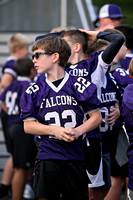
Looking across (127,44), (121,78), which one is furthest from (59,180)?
(127,44)

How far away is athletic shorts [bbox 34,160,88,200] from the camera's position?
174 inches

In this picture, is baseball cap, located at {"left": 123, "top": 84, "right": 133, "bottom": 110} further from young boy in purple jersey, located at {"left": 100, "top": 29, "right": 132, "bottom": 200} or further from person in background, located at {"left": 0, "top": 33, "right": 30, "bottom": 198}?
person in background, located at {"left": 0, "top": 33, "right": 30, "bottom": 198}

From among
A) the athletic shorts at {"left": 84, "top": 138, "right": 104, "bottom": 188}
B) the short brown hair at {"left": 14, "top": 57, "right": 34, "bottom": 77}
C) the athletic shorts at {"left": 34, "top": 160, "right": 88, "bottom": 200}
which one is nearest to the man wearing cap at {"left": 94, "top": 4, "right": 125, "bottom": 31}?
the short brown hair at {"left": 14, "top": 57, "right": 34, "bottom": 77}

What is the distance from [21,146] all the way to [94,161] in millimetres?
2407

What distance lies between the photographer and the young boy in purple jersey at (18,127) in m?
7.32

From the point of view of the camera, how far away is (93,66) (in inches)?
200

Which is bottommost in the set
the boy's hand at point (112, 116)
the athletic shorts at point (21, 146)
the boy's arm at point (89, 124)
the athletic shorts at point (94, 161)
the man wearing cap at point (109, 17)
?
the athletic shorts at point (21, 146)

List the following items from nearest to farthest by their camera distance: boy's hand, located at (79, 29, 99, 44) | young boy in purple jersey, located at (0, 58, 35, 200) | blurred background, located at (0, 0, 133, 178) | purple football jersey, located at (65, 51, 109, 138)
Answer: purple football jersey, located at (65, 51, 109, 138)
boy's hand, located at (79, 29, 99, 44)
young boy in purple jersey, located at (0, 58, 35, 200)
blurred background, located at (0, 0, 133, 178)

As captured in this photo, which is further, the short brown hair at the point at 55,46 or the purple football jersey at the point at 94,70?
the purple football jersey at the point at 94,70

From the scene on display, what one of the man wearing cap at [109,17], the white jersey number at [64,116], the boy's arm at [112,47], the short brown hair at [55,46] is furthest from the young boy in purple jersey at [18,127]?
the white jersey number at [64,116]

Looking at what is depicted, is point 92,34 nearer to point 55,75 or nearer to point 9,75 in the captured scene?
point 55,75

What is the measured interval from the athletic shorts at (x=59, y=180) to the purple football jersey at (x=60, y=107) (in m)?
0.07

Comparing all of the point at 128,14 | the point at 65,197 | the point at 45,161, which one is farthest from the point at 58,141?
the point at 128,14

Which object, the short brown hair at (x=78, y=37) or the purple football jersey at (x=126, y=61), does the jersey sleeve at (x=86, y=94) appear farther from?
the purple football jersey at (x=126, y=61)
